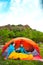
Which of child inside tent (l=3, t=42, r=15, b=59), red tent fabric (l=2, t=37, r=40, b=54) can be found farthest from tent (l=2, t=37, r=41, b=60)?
child inside tent (l=3, t=42, r=15, b=59)

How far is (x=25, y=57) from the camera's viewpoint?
771 centimetres

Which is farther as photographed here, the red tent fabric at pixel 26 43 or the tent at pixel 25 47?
the red tent fabric at pixel 26 43

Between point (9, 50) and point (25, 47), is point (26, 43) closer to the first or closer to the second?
point (25, 47)

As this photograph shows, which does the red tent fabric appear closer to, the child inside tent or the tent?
the tent

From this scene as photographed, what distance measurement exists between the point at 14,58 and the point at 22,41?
3.86 ft

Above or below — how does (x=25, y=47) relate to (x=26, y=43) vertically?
below

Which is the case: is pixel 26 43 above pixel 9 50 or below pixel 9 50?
above

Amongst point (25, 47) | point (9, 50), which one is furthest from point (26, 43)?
point (9, 50)

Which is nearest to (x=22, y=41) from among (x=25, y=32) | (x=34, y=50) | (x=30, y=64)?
(x=34, y=50)

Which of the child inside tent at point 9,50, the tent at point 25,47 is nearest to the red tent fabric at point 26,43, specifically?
the tent at point 25,47

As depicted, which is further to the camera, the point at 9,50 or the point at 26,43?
the point at 26,43

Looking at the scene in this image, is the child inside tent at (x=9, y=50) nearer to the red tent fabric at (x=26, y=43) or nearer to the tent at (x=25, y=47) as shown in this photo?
the tent at (x=25, y=47)

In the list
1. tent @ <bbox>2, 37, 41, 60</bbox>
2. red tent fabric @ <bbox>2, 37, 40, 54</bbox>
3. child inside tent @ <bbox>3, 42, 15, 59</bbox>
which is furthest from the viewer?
red tent fabric @ <bbox>2, 37, 40, 54</bbox>

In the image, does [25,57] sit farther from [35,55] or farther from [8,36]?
[8,36]
